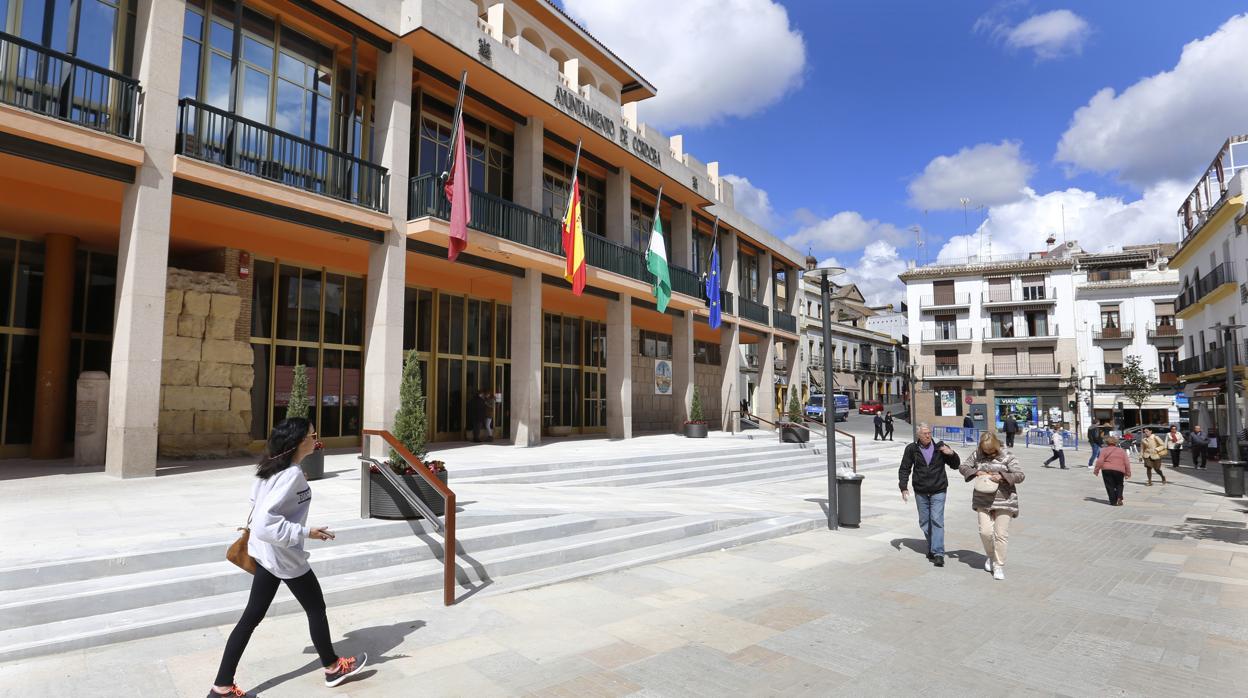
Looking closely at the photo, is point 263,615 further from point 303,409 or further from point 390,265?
point 390,265

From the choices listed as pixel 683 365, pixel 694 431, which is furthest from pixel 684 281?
pixel 694 431

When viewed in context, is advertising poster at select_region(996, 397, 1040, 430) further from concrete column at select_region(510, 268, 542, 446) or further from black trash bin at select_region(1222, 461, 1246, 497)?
concrete column at select_region(510, 268, 542, 446)

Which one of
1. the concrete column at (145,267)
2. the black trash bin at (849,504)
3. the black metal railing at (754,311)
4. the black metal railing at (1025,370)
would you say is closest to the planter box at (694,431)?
the black metal railing at (754,311)

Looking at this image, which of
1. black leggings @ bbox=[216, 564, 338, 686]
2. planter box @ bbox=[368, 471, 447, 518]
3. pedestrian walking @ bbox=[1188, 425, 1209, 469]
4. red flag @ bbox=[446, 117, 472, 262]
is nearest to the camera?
black leggings @ bbox=[216, 564, 338, 686]

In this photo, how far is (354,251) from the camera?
48.9 feet

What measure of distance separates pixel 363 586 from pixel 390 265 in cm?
908

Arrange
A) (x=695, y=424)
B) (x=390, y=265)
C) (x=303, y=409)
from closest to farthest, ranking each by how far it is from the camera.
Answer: (x=303, y=409) < (x=390, y=265) < (x=695, y=424)

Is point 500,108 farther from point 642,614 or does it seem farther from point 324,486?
point 642,614

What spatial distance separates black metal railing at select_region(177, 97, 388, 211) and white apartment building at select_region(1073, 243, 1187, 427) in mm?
50070

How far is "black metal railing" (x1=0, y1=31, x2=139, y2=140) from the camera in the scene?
9.93 m

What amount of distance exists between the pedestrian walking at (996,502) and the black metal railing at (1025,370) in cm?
5075

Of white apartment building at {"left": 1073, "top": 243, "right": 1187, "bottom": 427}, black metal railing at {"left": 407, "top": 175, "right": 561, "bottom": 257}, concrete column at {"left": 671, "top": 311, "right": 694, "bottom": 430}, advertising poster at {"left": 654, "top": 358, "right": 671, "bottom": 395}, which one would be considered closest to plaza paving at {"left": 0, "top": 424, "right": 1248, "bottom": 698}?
black metal railing at {"left": 407, "top": 175, "right": 561, "bottom": 257}

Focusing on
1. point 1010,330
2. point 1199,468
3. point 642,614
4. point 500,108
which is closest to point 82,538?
point 642,614

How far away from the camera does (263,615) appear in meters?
4.05
